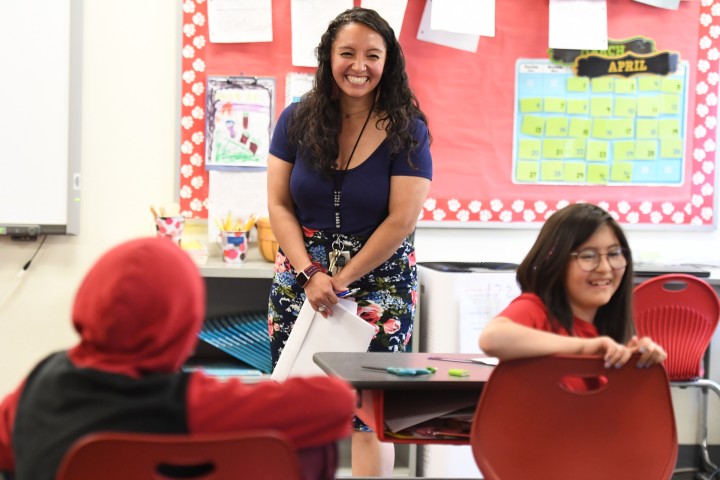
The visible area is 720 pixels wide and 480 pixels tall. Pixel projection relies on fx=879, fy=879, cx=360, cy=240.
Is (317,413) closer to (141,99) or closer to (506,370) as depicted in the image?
(506,370)

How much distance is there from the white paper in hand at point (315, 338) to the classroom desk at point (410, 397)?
49cm

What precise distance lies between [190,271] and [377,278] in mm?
1239

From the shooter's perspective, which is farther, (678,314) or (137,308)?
(678,314)

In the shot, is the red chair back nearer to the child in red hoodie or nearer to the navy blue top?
the navy blue top

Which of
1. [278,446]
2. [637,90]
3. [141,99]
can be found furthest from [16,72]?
[278,446]

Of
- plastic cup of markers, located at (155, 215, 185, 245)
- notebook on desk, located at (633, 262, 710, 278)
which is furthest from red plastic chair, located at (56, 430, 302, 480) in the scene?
notebook on desk, located at (633, 262, 710, 278)

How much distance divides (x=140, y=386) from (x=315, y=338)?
4.03 feet

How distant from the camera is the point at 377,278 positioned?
7.61 ft

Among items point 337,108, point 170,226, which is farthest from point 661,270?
point 170,226

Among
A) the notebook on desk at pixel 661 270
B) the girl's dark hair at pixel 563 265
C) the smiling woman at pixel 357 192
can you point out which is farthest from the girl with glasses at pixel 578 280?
the notebook on desk at pixel 661 270

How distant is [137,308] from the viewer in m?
1.07

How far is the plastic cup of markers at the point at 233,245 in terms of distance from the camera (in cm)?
323

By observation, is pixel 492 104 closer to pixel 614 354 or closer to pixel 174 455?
pixel 614 354

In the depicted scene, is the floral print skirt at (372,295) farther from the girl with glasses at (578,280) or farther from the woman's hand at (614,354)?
the woman's hand at (614,354)
